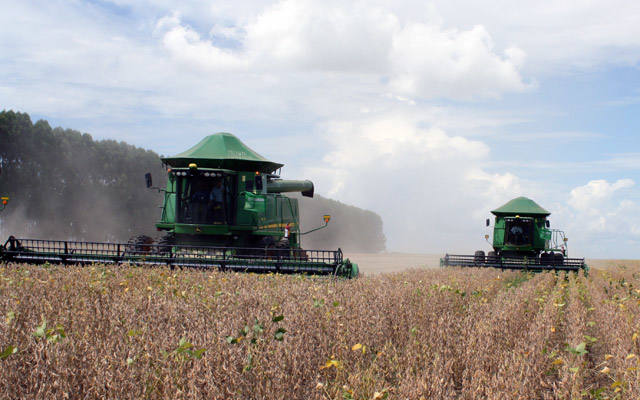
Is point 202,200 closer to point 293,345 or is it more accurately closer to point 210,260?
point 210,260

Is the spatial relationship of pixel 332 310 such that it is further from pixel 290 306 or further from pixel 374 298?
pixel 374 298

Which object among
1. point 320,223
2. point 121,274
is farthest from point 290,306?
point 320,223

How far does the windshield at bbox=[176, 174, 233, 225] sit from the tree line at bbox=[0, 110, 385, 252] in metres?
25.5

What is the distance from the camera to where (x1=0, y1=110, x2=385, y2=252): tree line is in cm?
3703

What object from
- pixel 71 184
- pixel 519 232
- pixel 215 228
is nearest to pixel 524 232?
pixel 519 232

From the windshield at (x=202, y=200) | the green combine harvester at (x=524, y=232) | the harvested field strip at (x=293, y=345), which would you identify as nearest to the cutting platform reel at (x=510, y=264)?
the green combine harvester at (x=524, y=232)

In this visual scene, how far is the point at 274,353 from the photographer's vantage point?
378 centimetres

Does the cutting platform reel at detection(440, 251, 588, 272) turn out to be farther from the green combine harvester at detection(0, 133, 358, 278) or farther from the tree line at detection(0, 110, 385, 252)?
the tree line at detection(0, 110, 385, 252)

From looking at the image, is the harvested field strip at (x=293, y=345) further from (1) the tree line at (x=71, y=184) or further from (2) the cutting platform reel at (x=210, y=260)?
(1) the tree line at (x=71, y=184)

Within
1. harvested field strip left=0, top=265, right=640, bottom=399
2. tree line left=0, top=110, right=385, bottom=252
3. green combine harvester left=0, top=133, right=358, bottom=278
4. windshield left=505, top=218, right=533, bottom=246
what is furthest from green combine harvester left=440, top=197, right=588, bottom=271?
tree line left=0, top=110, right=385, bottom=252

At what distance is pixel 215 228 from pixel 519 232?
1435 cm

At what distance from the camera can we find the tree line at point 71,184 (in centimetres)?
3703

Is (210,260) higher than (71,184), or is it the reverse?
(71,184)

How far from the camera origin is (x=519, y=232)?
74.8ft
